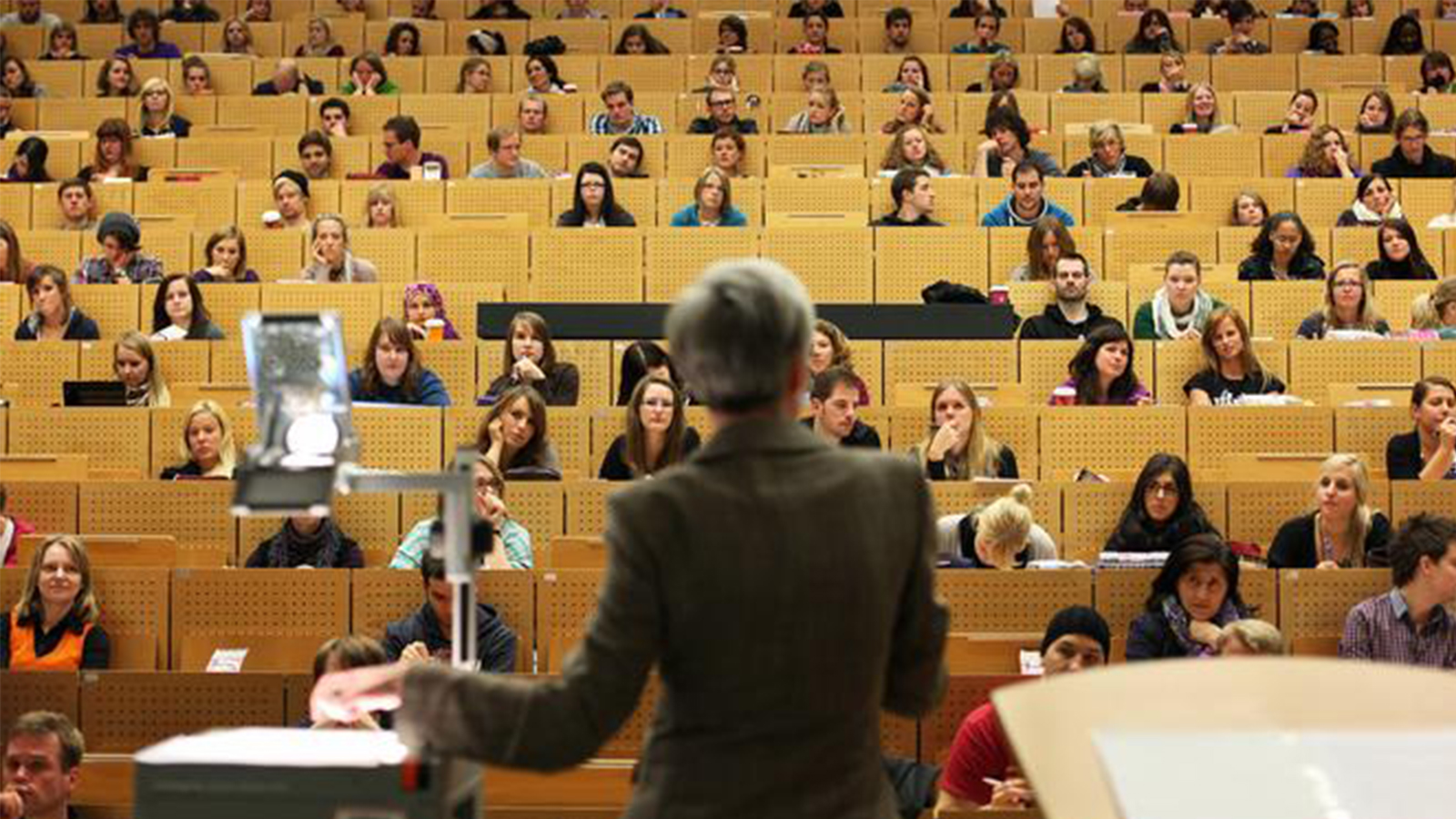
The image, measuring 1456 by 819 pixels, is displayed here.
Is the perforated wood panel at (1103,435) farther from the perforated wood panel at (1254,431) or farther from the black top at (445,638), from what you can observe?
the black top at (445,638)

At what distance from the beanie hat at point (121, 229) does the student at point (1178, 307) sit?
465 centimetres

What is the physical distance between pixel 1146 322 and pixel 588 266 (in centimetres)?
261

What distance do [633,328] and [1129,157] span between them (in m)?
3.54

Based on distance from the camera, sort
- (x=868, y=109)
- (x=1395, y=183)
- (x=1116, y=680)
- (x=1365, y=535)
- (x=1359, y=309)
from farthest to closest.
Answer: (x=868, y=109), (x=1395, y=183), (x=1359, y=309), (x=1365, y=535), (x=1116, y=680)

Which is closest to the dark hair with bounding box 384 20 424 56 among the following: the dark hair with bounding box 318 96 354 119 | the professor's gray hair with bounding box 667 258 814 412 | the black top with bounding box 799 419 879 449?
the dark hair with bounding box 318 96 354 119

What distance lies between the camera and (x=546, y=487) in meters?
7.83

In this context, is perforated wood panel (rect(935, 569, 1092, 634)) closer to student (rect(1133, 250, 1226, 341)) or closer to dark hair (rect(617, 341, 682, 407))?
dark hair (rect(617, 341, 682, 407))

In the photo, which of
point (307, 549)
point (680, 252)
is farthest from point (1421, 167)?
point (307, 549)

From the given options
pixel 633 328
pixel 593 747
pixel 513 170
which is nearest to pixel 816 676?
pixel 593 747

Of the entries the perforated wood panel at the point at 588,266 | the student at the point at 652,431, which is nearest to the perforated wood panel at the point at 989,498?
the student at the point at 652,431

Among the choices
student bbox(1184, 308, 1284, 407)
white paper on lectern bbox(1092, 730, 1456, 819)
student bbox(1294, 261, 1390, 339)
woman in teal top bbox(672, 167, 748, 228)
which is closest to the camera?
white paper on lectern bbox(1092, 730, 1456, 819)

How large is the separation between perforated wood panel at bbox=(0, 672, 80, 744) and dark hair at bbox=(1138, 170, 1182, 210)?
20.8 ft

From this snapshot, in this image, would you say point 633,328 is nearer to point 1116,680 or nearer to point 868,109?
point 868,109

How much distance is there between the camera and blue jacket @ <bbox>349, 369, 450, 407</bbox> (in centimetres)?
887
